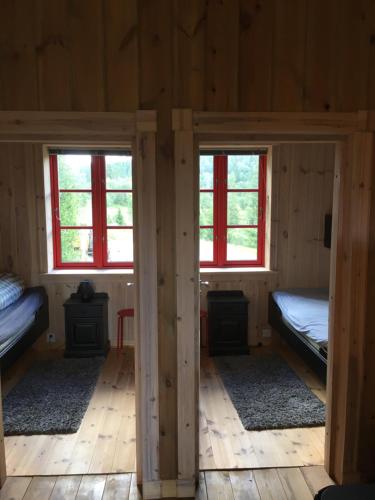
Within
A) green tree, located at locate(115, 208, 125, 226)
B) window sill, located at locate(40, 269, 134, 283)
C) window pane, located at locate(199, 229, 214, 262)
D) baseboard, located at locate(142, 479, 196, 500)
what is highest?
green tree, located at locate(115, 208, 125, 226)

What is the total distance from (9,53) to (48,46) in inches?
7.5

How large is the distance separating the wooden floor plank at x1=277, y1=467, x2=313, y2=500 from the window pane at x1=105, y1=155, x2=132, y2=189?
324 centimetres

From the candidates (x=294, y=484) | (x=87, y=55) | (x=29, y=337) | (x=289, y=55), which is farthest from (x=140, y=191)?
(x=29, y=337)

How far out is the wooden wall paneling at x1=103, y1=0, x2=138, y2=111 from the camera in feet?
6.64

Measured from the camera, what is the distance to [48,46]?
6.66ft

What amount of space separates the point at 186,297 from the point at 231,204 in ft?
9.10

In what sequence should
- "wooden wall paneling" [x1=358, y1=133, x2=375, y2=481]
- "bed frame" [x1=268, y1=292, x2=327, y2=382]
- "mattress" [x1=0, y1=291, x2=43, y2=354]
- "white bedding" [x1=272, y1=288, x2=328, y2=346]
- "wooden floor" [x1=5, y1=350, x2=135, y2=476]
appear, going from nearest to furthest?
"wooden wall paneling" [x1=358, y1=133, x2=375, y2=481] → "wooden floor" [x1=5, y1=350, x2=135, y2=476] → "bed frame" [x1=268, y1=292, x2=327, y2=382] → "mattress" [x1=0, y1=291, x2=43, y2=354] → "white bedding" [x1=272, y1=288, x2=328, y2=346]

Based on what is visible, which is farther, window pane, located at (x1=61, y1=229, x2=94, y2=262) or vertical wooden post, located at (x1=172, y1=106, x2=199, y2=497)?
window pane, located at (x1=61, y1=229, x2=94, y2=262)

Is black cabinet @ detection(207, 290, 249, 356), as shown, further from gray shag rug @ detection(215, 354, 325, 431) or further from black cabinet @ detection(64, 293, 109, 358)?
black cabinet @ detection(64, 293, 109, 358)

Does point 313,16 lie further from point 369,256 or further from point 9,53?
point 9,53

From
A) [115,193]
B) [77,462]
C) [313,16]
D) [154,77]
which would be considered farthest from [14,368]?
[313,16]

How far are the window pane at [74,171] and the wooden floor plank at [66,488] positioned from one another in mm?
3070

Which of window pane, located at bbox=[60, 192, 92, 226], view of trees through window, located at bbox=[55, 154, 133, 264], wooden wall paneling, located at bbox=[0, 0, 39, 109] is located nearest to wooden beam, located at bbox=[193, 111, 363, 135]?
wooden wall paneling, located at bbox=[0, 0, 39, 109]

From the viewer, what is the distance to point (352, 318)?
7.45ft
